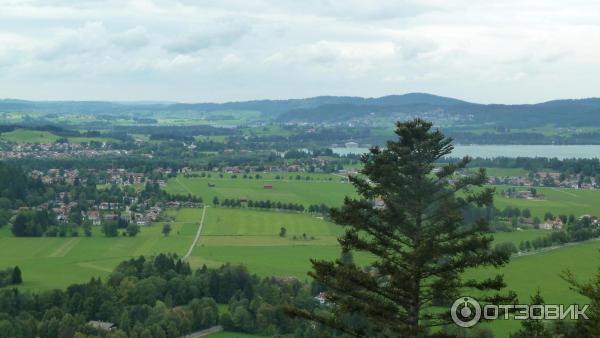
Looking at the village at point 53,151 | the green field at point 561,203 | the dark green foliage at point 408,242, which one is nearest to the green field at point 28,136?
the village at point 53,151

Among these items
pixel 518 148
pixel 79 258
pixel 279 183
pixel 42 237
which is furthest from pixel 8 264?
pixel 518 148

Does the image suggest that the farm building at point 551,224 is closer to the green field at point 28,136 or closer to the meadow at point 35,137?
the meadow at point 35,137

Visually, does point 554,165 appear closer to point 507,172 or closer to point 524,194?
point 507,172

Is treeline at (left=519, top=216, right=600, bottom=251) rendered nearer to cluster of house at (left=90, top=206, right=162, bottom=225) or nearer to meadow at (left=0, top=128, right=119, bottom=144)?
cluster of house at (left=90, top=206, right=162, bottom=225)

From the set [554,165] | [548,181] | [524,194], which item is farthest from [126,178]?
[554,165]

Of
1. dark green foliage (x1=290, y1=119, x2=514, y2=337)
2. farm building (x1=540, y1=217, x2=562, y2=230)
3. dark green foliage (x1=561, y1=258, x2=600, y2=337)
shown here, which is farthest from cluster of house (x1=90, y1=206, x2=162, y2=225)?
dark green foliage (x1=561, y1=258, x2=600, y2=337)

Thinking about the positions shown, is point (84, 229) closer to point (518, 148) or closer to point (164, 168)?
point (164, 168)
